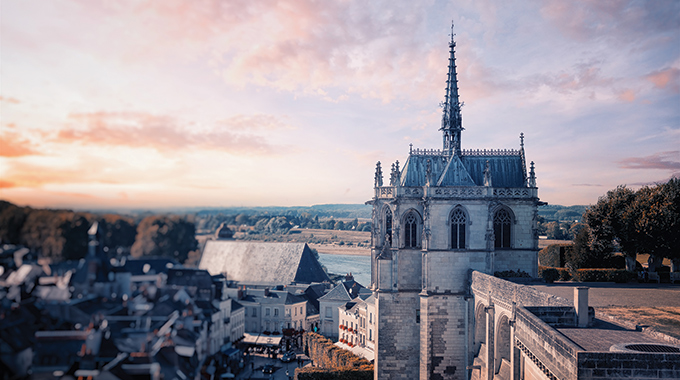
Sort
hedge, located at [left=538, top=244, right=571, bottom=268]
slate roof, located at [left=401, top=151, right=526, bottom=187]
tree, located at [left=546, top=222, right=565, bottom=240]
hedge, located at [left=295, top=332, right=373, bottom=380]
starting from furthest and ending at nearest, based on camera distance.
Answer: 1. tree, located at [left=546, top=222, right=565, bottom=240]
2. hedge, located at [left=538, top=244, right=571, bottom=268]
3. hedge, located at [left=295, top=332, right=373, bottom=380]
4. slate roof, located at [left=401, top=151, right=526, bottom=187]

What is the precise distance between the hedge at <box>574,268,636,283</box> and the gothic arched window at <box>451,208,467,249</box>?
1337cm

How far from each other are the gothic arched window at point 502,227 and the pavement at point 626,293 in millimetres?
3159

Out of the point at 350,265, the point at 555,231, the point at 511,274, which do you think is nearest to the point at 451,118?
the point at 511,274

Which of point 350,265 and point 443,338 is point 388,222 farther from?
point 350,265

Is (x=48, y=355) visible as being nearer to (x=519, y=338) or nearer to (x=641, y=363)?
(x=641, y=363)

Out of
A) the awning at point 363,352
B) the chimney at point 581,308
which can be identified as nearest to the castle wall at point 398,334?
the awning at point 363,352

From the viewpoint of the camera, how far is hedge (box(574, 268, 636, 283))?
32.9 meters

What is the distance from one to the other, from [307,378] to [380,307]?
25.5 feet

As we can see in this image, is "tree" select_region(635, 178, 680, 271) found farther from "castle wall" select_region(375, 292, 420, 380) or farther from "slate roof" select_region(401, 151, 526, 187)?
"castle wall" select_region(375, 292, 420, 380)

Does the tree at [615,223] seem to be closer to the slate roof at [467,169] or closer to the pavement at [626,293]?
the pavement at [626,293]

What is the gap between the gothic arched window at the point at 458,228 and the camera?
2681 cm

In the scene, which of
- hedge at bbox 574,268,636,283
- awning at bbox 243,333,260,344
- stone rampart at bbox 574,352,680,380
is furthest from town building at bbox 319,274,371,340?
awning at bbox 243,333,260,344

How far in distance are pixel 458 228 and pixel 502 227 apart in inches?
121

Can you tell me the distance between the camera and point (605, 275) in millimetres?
33250
